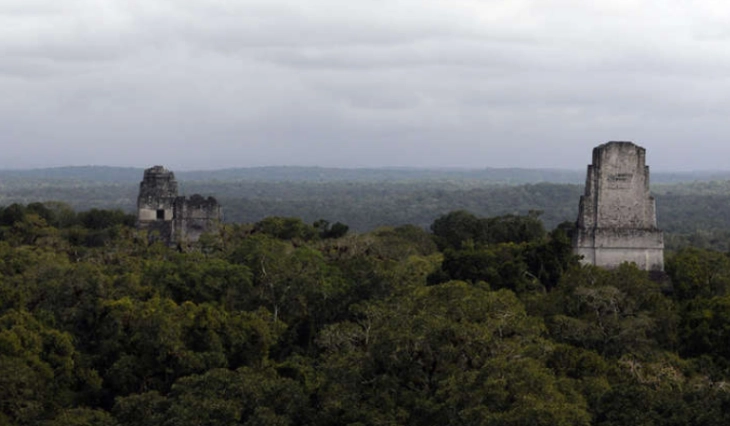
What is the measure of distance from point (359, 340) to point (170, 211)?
22041 mm

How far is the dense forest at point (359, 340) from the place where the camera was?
1833cm

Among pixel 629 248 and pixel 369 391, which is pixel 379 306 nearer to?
pixel 369 391

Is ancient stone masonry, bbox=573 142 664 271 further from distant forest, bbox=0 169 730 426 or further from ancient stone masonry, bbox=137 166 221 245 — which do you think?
ancient stone masonry, bbox=137 166 221 245

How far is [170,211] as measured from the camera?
42.7 m

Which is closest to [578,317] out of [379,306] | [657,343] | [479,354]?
[657,343]

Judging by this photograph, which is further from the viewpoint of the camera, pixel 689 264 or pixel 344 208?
pixel 344 208

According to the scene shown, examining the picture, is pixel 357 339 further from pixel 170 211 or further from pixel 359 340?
pixel 170 211

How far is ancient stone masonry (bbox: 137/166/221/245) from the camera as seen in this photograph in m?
40.4

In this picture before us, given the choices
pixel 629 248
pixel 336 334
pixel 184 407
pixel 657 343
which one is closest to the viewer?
pixel 184 407

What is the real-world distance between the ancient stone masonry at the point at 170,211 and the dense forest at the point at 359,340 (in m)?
6.61

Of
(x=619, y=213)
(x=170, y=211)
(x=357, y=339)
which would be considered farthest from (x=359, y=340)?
(x=170, y=211)

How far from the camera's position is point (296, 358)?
2295 cm

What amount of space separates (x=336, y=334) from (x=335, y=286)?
4936mm

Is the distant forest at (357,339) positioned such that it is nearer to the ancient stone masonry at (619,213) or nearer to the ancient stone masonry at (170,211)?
the ancient stone masonry at (619,213)
